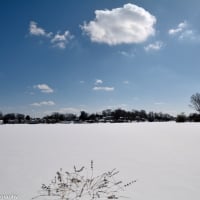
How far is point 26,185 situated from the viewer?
142 inches

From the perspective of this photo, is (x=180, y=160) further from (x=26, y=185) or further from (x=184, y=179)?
(x=26, y=185)

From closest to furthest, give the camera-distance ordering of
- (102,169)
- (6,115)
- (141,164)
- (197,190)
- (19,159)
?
1. (197,190)
2. (102,169)
3. (141,164)
4. (19,159)
5. (6,115)

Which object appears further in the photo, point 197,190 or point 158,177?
point 158,177

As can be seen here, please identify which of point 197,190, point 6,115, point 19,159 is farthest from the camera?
point 6,115

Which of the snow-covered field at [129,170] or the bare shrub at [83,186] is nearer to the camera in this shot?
the bare shrub at [83,186]

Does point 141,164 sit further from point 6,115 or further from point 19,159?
point 6,115

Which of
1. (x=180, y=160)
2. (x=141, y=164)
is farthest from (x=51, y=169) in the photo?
(x=180, y=160)

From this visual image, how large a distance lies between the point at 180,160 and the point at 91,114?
3034 inches

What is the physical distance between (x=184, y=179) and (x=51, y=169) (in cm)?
241

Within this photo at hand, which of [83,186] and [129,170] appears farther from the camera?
[129,170]

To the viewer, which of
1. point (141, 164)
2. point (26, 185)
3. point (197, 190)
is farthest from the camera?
point (141, 164)

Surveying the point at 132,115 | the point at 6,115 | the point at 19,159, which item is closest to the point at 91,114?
the point at 132,115

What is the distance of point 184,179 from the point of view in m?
3.84

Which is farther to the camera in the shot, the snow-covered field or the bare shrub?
the snow-covered field
